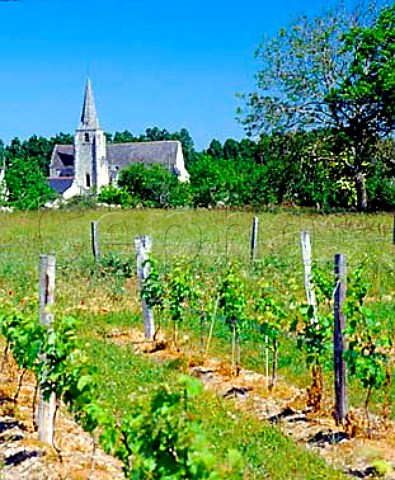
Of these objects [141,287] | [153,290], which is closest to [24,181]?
[141,287]

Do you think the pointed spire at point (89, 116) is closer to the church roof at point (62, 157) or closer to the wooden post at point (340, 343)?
the church roof at point (62, 157)

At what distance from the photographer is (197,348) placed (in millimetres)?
8695

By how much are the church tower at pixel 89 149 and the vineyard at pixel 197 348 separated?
66.0 m

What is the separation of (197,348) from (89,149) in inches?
2995

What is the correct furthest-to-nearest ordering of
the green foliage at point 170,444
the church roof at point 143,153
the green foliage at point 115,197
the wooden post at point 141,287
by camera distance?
the church roof at point 143,153 → the green foliage at point 115,197 → the wooden post at point 141,287 → the green foliage at point 170,444

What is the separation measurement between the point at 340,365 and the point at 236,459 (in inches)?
124

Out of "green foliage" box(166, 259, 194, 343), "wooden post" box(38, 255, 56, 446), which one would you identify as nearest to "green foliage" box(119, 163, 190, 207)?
"green foliage" box(166, 259, 194, 343)

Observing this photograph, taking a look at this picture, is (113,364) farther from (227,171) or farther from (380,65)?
(227,171)

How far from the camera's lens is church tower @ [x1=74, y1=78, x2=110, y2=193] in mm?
81812

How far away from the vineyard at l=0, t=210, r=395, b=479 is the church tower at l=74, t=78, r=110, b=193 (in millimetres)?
65968

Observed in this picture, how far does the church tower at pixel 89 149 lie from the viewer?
268 ft

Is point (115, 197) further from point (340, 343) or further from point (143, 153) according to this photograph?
point (340, 343)

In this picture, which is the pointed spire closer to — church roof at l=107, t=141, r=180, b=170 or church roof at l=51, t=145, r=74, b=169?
church roof at l=107, t=141, r=180, b=170

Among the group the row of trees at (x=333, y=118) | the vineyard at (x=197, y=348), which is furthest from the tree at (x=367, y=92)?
the vineyard at (x=197, y=348)
